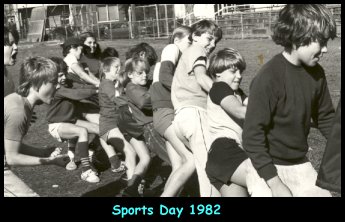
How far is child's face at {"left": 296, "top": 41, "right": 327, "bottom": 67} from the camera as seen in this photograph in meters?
3.04

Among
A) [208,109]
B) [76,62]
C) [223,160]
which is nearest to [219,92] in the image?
[208,109]

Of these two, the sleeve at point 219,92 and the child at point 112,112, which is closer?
the sleeve at point 219,92

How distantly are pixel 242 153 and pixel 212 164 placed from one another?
217 mm

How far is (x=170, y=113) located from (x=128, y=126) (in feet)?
2.78

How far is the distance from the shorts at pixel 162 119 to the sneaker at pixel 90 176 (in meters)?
1.49

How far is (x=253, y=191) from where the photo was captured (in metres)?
3.33

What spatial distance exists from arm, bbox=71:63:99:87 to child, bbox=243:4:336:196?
4.38 metres

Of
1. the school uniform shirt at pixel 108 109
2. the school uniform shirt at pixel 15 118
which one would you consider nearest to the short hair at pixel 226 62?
the school uniform shirt at pixel 15 118

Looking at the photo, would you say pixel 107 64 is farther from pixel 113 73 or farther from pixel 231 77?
pixel 231 77

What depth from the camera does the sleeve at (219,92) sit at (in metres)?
3.78

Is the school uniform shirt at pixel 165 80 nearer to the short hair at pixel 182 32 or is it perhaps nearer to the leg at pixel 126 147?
Answer: the short hair at pixel 182 32
